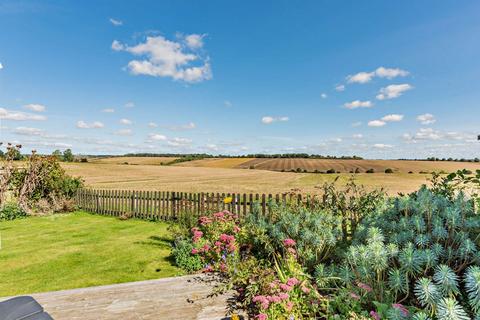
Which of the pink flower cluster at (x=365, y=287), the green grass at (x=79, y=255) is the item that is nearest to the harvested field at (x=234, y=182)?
the green grass at (x=79, y=255)

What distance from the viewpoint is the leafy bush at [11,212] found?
11883mm

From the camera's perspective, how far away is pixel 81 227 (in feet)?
33.2

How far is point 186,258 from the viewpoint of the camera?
544cm

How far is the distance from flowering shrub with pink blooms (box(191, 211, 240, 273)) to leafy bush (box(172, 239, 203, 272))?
0.10 meters

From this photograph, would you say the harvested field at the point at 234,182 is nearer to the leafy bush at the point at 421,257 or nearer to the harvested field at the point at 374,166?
the harvested field at the point at 374,166

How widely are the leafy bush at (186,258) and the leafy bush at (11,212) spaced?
10869 mm

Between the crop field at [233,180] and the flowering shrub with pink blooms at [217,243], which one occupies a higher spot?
the flowering shrub with pink blooms at [217,243]

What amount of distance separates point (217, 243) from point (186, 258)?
36.3 inches

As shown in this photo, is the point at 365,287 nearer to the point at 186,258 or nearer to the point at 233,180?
the point at 186,258

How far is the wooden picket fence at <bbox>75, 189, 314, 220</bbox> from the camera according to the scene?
986cm

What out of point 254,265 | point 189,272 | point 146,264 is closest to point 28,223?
point 146,264

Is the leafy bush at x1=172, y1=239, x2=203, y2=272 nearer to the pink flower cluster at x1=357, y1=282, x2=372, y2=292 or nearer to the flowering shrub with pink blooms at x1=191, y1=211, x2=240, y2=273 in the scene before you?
the flowering shrub with pink blooms at x1=191, y1=211, x2=240, y2=273

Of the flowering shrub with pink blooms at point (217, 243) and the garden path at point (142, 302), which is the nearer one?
the garden path at point (142, 302)

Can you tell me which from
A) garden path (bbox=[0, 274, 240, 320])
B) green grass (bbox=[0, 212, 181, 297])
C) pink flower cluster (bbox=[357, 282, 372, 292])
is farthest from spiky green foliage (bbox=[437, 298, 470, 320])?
green grass (bbox=[0, 212, 181, 297])
